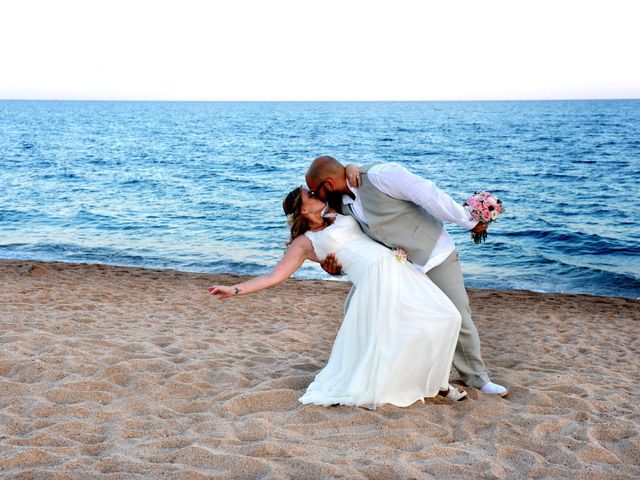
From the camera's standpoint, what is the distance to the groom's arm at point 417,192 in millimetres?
4227

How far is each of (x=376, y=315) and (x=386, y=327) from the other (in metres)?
0.10

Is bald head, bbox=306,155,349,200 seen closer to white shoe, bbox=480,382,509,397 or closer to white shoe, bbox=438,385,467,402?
white shoe, bbox=438,385,467,402

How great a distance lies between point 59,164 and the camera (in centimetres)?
3538

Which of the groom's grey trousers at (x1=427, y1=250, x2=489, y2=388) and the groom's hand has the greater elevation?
the groom's hand

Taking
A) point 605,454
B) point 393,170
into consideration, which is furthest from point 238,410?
point 605,454

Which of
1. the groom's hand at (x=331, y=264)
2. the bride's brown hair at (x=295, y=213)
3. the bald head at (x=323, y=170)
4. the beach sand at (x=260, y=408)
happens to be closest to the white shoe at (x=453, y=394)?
the beach sand at (x=260, y=408)

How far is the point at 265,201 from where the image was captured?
938 inches

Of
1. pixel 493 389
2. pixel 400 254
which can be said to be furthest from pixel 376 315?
pixel 493 389

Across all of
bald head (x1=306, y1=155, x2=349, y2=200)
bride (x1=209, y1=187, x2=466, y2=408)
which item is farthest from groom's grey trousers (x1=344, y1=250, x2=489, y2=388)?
bald head (x1=306, y1=155, x2=349, y2=200)

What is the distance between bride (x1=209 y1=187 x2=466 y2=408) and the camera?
4.43 meters

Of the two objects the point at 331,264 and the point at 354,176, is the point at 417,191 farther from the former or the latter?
the point at 331,264

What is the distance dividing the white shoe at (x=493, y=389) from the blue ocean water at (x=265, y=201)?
7.38 metres

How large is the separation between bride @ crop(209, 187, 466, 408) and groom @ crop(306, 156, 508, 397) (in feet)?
0.30

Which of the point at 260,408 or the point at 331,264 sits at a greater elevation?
the point at 331,264
